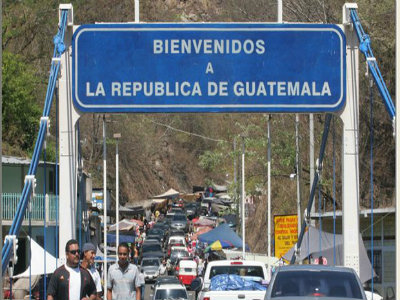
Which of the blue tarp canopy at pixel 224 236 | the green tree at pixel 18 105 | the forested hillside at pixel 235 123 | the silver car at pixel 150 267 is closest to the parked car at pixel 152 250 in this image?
the silver car at pixel 150 267

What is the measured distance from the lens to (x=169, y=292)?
113ft

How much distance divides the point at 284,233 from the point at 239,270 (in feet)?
61.8

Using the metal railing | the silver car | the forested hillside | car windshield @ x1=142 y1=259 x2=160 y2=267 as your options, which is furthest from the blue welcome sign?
car windshield @ x1=142 y1=259 x2=160 y2=267

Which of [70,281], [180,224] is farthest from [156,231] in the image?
[70,281]

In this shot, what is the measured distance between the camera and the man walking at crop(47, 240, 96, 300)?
39.8 ft

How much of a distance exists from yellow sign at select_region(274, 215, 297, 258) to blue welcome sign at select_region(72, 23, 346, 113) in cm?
2460

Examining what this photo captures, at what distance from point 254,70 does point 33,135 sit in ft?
137

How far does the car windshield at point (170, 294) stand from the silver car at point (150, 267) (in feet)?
62.2

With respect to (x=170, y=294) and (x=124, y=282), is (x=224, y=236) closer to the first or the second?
(x=170, y=294)

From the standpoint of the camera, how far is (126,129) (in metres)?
83.4

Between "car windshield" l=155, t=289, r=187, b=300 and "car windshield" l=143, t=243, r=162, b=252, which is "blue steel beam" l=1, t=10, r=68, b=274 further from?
"car windshield" l=143, t=243, r=162, b=252

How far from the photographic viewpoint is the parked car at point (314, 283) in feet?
44.7

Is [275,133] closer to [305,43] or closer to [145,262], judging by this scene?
[145,262]

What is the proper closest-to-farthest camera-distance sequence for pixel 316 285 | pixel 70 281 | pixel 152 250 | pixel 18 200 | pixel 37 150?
1. pixel 70 281
2. pixel 316 285
3. pixel 37 150
4. pixel 18 200
5. pixel 152 250
